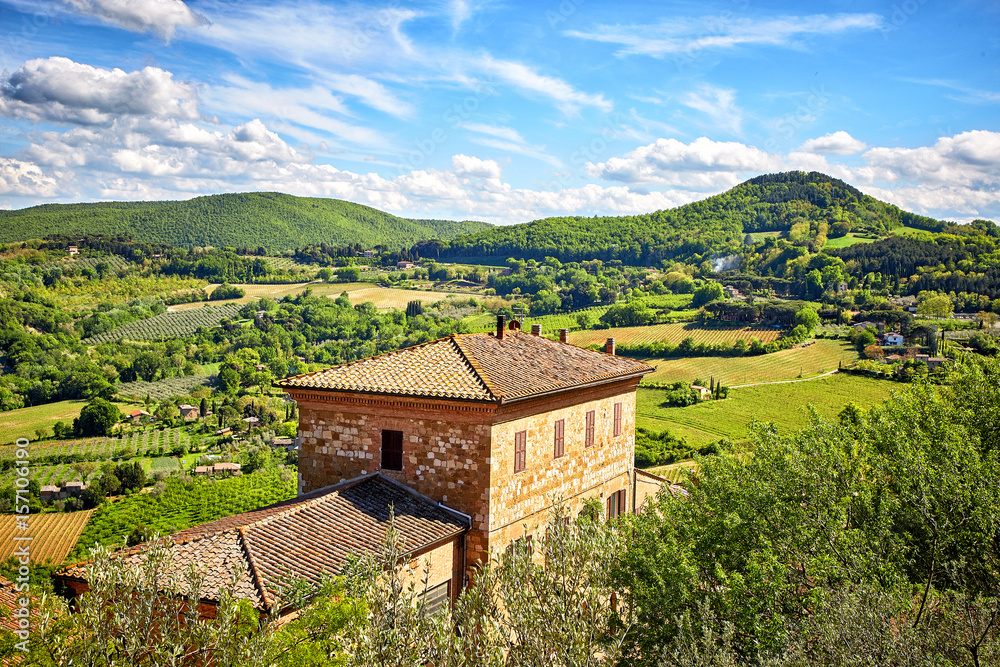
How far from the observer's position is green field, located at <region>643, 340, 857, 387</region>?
2916 inches

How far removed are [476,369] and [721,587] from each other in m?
7.74

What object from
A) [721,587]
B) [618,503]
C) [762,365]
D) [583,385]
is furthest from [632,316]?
[721,587]

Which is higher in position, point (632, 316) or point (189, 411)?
point (632, 316)

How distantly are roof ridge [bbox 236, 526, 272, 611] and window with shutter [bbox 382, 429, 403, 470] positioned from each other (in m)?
4.14

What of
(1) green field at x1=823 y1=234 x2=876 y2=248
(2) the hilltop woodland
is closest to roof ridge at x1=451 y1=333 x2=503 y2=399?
(2) the hilltop woodland

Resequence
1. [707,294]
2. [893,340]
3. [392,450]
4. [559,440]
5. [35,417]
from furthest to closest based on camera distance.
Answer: [707,294] → [35,417] → [893,340] → [559,440] → [392,450]

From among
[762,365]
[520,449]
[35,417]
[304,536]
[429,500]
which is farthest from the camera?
[35,417]

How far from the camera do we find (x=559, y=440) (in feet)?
60.1

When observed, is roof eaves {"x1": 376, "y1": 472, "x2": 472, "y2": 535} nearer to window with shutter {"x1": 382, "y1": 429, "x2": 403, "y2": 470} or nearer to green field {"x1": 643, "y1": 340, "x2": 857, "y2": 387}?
window with shutter {"x1": 382, "y1": 429, "x2": 403, "y2": 470}

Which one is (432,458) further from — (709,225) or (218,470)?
(709,225)

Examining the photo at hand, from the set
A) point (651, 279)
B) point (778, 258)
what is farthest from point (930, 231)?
point (651, 279)

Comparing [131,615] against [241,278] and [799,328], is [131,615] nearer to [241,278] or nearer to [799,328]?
[799,328]

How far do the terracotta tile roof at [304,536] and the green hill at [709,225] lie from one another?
148354 mm

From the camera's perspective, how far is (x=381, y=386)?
16281 mm
